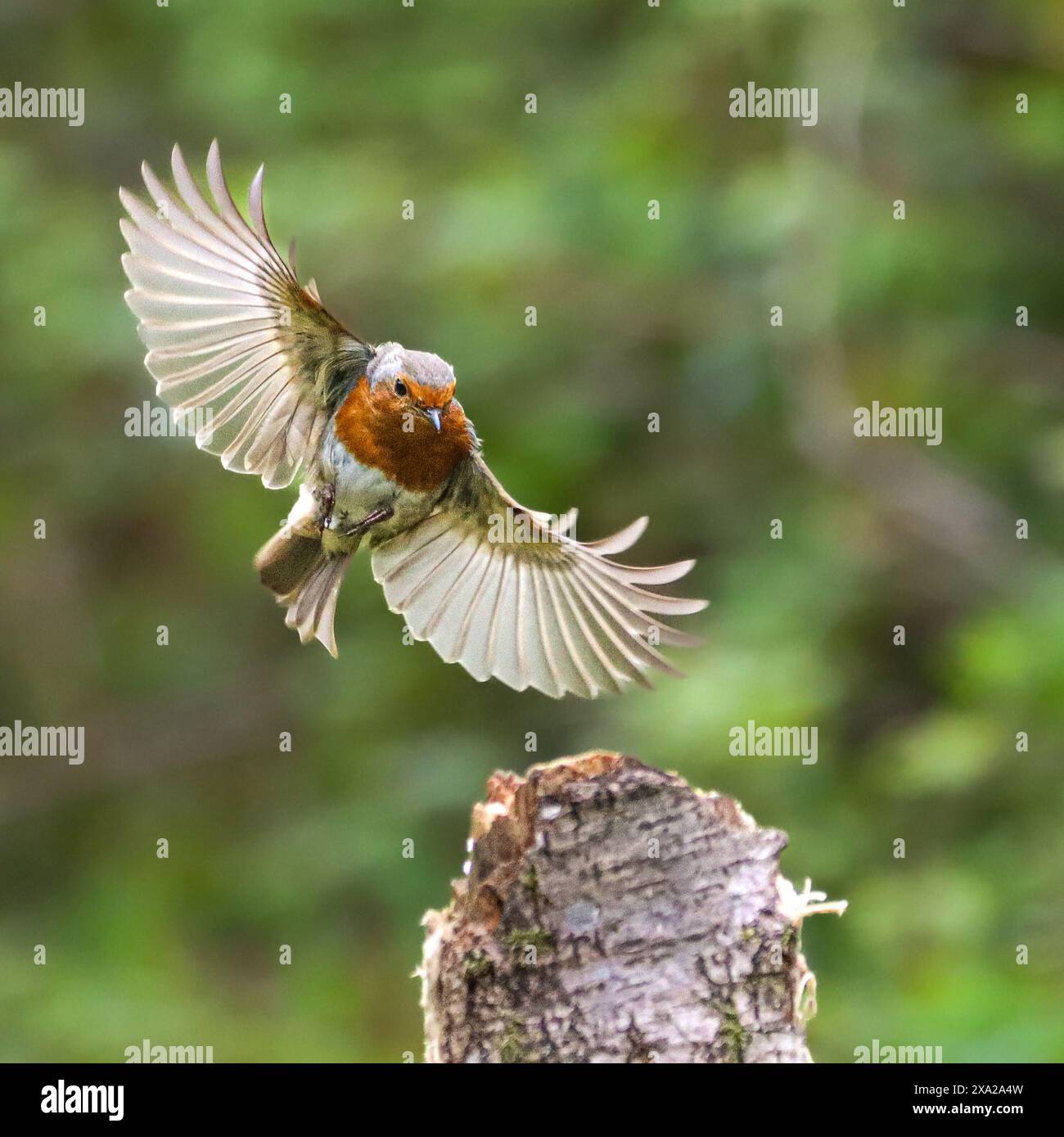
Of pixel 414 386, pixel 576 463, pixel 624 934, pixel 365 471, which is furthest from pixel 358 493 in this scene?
→ pixel 576 463

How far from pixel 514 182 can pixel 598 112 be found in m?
0.71

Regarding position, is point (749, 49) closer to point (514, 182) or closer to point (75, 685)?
point (514, 182)

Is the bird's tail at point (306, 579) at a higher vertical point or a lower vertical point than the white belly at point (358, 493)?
lower

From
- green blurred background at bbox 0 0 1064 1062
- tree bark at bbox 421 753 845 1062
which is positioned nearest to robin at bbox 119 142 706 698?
tree bark at bbox 421 753 845 1062

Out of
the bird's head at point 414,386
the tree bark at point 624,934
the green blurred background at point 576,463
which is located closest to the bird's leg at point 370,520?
the bird's head at point 414,386

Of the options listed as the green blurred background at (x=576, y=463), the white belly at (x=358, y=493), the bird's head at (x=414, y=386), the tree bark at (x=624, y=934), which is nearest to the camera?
the tree bark at (x=624, y=934)

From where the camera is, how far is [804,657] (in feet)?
21.5

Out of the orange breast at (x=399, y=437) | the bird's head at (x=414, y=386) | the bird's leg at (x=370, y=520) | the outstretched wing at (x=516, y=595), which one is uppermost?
the bird's head at (x=414, y=386)

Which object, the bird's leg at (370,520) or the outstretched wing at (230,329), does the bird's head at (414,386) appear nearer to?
the outstretched wing at (230,329)

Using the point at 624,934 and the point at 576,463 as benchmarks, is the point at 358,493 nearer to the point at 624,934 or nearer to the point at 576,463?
the point at 624,934

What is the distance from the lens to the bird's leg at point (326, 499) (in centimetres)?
397

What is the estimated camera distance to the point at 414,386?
374cm

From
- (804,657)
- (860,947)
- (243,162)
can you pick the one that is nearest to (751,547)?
(804,657)

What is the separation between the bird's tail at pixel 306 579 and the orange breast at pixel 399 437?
0.34 m
